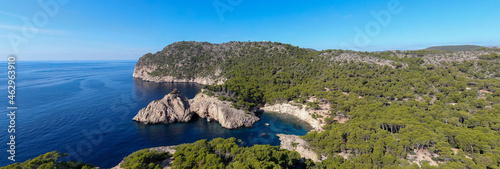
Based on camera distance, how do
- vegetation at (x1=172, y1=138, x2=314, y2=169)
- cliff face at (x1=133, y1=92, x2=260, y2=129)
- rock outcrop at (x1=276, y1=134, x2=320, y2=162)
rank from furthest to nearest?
cliff face at (x1=133, y1=92, x2=260, y2=129) → rock outcrop at (x1=276, y1=134, x2=320, y2=162) → vegetation at (x1=172, y1=138, x2=314, y2=169)

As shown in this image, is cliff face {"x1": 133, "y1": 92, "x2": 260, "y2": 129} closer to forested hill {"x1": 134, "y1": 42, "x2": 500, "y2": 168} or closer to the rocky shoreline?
forested hill {"x1": 134, "y1": 42, "x2": 500, "y2": 168}

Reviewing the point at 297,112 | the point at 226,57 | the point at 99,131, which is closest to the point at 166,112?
the point at 99,131

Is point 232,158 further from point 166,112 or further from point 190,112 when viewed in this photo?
point 166,112

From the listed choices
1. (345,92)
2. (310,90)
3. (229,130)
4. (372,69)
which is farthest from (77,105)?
(372,69)

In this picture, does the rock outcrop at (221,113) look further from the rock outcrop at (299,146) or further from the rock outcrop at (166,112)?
the rock outcrop at (299,146)

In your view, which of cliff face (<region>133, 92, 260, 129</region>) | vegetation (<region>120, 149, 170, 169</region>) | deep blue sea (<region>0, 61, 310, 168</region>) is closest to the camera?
vegetation (<region>120, 149, 170, 169</region>)

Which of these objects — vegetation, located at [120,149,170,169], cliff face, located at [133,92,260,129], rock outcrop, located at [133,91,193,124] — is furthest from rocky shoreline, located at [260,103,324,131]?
vegetation, located at [120,149,170,169]

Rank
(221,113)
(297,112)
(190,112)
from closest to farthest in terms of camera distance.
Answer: (221,113)
(190,112)
(297,112)
